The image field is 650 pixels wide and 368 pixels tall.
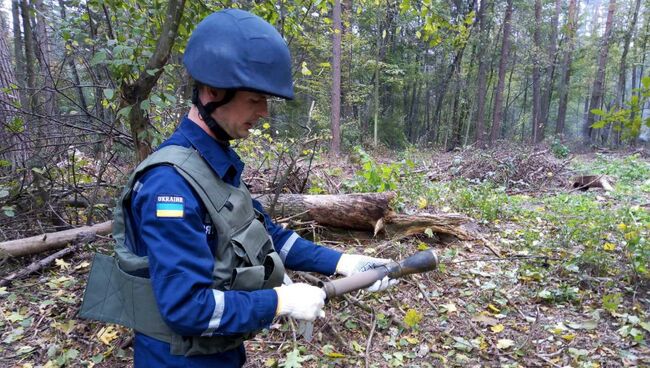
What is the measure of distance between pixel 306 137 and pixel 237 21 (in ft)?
12.7

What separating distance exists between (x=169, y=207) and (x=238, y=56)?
0.57 metres

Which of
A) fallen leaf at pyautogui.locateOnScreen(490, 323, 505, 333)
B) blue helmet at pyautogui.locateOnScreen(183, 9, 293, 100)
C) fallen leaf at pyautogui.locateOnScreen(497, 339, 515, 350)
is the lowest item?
fallen leaf at pyautogui.locateOnScreen(497, 339, 515, 350)

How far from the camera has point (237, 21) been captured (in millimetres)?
1516

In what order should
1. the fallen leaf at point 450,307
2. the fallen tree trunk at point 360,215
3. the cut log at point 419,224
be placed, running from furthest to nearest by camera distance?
the cut log at point 419,224
the fallen tree trunk at point 360,215
the fallen leaf at point 450,307

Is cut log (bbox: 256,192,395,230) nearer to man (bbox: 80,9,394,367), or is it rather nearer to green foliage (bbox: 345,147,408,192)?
green foliage (bbox: 345,147,408,192)

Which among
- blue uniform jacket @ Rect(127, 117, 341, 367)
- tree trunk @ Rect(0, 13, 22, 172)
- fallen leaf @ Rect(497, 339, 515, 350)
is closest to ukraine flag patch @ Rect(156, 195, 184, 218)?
blue uniform jacket @ Rect(127, 117, 341, 367)

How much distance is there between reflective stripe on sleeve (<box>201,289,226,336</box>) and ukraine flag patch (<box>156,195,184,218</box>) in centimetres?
28

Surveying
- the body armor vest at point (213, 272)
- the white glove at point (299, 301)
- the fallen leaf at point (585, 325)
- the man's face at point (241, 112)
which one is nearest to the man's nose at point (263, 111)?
the man's face at point (241, 112)

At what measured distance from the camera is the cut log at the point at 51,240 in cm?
381

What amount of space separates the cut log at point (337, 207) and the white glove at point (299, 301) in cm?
292

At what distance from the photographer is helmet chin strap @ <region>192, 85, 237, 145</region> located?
1.50 m

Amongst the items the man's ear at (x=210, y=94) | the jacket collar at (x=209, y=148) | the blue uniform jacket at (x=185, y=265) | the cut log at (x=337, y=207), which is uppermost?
the man's ear at (x=210, y=94)

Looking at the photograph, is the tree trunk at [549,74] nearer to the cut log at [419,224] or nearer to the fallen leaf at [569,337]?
the cut log at [419,224]

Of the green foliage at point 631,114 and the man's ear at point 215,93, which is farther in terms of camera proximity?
the green foliage at point 631,114
